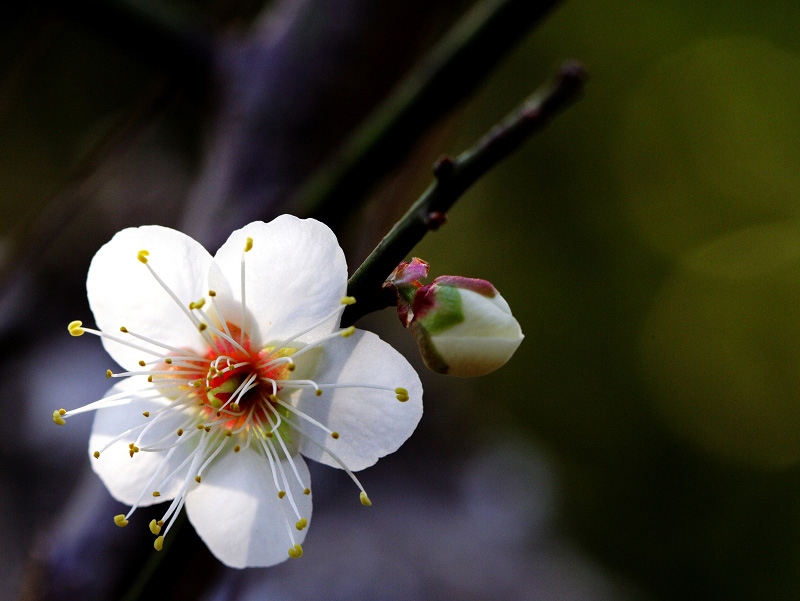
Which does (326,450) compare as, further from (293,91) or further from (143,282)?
(293,91)

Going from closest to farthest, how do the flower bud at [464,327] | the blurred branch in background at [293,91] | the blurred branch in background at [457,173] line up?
the blurred branch in background at [457,173] → the flower bud at [464,327] → the blurred branch in background at [293,91]

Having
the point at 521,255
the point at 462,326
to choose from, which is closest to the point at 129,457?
the point at 462,326

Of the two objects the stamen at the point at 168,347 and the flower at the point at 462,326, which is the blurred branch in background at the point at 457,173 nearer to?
the flower at the point at 462,326

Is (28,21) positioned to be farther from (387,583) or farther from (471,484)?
(471,484)

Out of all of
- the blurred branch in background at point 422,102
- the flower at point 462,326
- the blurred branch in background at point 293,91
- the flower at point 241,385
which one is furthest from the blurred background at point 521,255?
the flower at point 462,326

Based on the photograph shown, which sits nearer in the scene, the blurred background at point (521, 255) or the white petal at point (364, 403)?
the white petal at point (364, 403)

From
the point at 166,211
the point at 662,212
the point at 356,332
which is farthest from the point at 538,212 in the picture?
the point at 356,332

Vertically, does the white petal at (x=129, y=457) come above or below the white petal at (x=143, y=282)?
below
